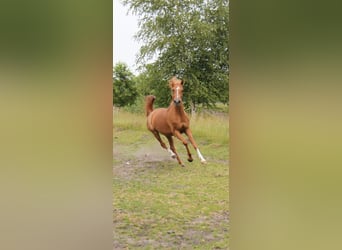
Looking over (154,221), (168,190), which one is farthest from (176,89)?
(154,221)

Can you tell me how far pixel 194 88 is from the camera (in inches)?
73.1

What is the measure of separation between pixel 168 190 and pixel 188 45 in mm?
811

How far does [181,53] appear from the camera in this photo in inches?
73.1

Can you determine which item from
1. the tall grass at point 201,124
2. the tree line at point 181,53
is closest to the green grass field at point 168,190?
the tall grass at point 201,124

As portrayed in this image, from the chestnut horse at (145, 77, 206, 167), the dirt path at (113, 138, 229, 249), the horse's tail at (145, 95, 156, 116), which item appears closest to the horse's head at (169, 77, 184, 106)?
the chestnut horse at (145, 77, 206, 167)

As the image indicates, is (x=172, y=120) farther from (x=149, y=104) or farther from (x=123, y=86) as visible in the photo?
(x=123, y=86)

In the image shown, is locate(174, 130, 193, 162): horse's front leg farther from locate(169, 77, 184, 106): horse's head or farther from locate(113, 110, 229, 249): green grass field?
locate(169, 77, 184, 106): horse's head
